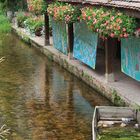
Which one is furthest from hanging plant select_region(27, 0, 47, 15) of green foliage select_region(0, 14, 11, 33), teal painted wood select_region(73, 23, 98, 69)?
green foliage select_region(0, 14, 11, 33)

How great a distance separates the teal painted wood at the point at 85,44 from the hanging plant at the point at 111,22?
3160 mm

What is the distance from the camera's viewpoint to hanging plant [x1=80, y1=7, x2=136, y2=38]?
14602 millimetres

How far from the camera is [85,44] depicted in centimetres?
2186

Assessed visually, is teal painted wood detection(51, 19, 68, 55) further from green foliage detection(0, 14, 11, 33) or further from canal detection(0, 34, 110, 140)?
green foliage detection(0, 14, 11, 33)

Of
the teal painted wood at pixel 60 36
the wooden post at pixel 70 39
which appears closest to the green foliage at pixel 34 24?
the teal painted wood at pixel 60 36

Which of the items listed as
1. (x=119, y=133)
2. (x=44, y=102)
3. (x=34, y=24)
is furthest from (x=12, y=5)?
(x=119, y=133)

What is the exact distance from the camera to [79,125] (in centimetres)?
1425

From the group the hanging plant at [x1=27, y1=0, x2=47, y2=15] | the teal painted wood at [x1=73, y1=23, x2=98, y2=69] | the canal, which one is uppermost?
the hanging plant at [x1=27, y1=0, x2=47, y2=15]

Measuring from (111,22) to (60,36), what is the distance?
37.3 feet

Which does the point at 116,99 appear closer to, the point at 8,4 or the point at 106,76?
the point at 106,76

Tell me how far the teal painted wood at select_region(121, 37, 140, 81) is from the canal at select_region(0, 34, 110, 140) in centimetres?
138

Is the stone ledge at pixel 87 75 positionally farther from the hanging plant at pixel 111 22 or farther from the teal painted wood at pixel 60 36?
the hanging plant at pixel 111 22

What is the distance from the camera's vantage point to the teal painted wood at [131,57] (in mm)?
16444

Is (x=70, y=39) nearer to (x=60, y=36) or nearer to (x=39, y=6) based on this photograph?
(x=60, y=36)
